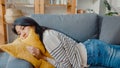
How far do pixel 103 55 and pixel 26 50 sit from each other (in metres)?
0.74

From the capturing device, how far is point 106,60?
175 centimetres

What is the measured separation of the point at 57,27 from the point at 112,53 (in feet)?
2.07

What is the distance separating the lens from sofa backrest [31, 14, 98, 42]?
1971 millimetres

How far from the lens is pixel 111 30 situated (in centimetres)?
204

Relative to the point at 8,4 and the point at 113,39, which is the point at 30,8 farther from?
the point at 113,39

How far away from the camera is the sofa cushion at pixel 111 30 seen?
6.61 feet

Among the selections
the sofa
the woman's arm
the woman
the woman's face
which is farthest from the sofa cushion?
the woman's face

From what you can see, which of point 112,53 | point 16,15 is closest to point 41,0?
point 16,15

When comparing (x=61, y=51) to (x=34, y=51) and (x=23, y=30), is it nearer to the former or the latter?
(x=34, y=51)

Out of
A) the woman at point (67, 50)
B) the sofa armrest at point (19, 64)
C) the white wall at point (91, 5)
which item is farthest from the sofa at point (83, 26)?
the white wall at point (91, 5)

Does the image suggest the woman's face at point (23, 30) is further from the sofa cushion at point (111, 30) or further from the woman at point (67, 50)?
the sofa cushion at point (111, 30)

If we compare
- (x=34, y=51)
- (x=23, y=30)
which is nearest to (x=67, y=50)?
(x=34, y=51)

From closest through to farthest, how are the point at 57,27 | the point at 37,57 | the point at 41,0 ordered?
the point at 37,57 → the point at 57,27 → the point at 41,0

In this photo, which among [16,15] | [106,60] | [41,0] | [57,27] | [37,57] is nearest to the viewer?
[37,57]
